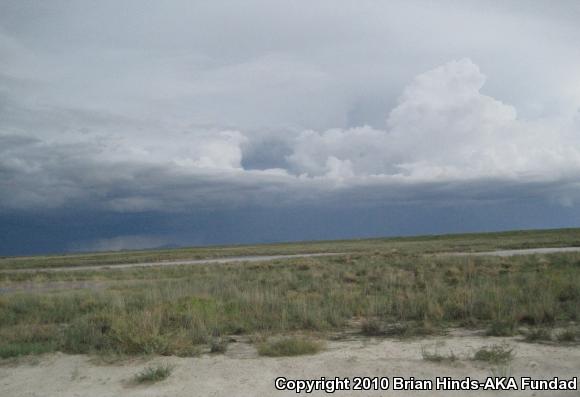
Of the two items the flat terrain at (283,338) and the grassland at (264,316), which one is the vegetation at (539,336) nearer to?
→ the flat terrain at (283,338)

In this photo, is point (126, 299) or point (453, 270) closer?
point (126, 299)

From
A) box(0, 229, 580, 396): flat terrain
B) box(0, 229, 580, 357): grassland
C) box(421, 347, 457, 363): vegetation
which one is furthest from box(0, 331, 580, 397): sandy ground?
box(0, 229, 580, 357): grassland

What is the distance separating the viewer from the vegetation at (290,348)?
29.1ft

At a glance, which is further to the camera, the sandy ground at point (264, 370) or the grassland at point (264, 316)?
the grassland at point (264, 316)

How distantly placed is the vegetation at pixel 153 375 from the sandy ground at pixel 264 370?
119 millimetres

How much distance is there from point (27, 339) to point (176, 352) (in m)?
4.65

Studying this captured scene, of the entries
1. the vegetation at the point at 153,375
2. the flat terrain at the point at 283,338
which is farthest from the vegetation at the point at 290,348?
the vegetation at the point at 153,375

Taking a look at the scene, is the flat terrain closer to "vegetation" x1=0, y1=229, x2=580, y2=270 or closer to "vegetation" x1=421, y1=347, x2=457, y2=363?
"vegetation" x1=421, y1=347, x2=457, y2=363

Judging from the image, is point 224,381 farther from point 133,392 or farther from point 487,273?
point 487,273

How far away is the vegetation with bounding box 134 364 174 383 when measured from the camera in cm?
758

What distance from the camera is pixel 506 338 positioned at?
9.66 metres

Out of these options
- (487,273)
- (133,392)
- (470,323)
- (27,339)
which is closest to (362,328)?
(470,323)

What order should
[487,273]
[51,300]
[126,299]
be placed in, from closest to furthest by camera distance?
[126,299], [51,300], [487,273]

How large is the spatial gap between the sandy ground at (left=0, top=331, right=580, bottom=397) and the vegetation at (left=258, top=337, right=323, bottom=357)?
0.73 feet
